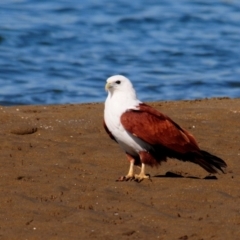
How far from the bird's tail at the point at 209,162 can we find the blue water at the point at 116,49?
6.64 m

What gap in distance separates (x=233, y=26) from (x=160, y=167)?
17236 mm

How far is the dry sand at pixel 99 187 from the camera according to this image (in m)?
6.07

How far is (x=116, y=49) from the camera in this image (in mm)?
20328

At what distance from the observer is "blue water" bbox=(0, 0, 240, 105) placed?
15586 mm

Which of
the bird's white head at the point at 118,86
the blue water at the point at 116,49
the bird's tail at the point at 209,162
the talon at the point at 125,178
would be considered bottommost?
the blue water at the point at 116,49

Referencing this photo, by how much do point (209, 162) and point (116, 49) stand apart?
12942 mm

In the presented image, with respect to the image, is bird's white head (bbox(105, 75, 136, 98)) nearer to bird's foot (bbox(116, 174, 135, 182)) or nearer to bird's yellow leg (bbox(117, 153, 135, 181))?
bird's yellow leg (bbox(117, 153, 135, 181))

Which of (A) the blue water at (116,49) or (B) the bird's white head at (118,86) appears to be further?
(A) the blue water at (116,49)

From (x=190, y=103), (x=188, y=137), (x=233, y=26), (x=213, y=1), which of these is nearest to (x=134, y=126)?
(x=188, y=137)

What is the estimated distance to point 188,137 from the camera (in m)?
7.59

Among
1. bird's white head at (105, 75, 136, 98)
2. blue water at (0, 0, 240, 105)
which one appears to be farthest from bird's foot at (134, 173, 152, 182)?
blue water at (0, 0, 240, 105)

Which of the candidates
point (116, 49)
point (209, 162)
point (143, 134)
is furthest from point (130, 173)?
point (116, 49)

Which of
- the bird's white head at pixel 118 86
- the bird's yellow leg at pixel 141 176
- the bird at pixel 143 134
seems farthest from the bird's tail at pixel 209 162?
the bird's white head at pixel 118 86

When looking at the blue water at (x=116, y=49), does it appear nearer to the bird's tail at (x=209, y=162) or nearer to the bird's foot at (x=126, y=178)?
the bird's foot at (x=126, y=178)
